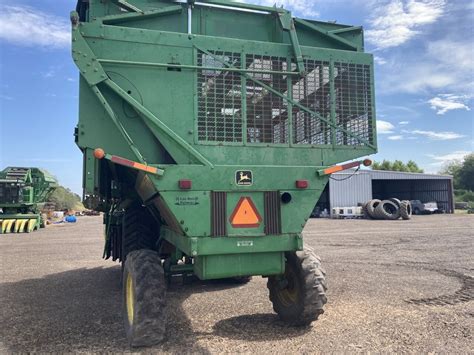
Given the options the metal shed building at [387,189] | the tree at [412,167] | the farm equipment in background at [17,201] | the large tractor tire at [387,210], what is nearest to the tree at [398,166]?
the tree at [412,167]

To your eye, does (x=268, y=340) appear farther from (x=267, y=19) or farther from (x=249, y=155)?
(x=267, y=19)

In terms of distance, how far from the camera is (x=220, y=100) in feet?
14.7

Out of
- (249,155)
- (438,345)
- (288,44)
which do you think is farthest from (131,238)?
(438,345)

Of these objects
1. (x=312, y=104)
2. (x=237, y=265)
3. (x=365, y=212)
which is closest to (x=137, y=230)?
(x=237, y=265)

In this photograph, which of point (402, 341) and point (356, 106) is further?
point (356, 106)

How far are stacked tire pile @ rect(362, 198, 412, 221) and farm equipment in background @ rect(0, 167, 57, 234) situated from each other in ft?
71.2

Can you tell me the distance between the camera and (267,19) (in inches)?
196

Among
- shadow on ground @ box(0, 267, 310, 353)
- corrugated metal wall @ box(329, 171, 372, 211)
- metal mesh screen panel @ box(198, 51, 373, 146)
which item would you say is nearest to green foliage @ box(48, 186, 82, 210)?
corrugated metal wall @ box(329, 171, 372, 211)

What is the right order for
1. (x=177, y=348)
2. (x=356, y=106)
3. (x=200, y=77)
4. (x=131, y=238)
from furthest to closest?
1. (x=131, y=238)
2. (x=356, y=106)
3. (x=200, y=77)
4. (x=177, y=348)

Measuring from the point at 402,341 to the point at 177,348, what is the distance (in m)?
2.37

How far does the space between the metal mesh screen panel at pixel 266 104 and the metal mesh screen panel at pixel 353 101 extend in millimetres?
675

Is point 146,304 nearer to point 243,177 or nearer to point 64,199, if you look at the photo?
point 243,177

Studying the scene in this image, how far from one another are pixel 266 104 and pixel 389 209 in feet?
88.2

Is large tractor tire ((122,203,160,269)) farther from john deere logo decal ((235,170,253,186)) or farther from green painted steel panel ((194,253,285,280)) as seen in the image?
john deere logo decal ((235,170,253,186))
